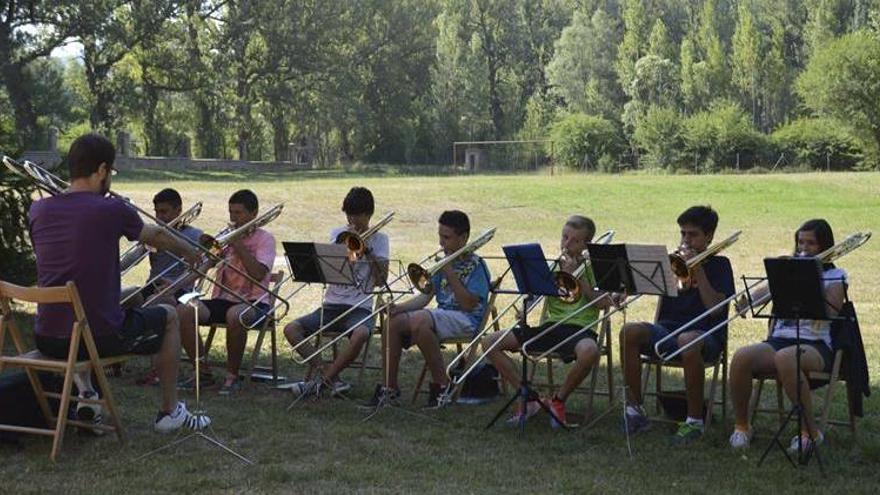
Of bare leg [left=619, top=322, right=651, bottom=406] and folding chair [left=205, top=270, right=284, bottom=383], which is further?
folding chair [left=205, top=270, right=284, bottom=383]

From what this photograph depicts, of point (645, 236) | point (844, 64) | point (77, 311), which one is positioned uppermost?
point (844, 64)

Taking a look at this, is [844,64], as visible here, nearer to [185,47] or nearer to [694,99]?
[694,99]

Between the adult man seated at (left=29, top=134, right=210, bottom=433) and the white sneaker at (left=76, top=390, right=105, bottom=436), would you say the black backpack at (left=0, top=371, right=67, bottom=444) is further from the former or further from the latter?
the adult man seated at (left=29, top=134, right=210, bottom=433)

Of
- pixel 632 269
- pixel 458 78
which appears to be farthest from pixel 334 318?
pixel 458 78

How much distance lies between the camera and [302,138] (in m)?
70.1

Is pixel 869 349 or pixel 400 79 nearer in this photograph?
pixel 869 349

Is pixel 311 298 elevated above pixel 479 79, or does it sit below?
below

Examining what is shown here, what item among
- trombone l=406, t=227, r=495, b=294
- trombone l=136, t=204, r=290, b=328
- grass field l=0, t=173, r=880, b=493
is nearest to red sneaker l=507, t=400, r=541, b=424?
grass field l=0, t=173, r=880, b=493

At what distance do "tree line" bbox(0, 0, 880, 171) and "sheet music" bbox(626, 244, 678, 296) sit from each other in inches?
1616

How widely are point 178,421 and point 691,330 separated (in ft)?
10.2

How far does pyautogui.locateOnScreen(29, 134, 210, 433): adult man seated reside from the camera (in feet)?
20.1

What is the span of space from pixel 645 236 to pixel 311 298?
40.9 ft

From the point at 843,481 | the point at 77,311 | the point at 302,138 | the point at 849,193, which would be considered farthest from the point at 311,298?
the point at 302,138

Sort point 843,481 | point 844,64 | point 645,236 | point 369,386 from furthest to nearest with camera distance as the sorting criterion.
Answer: point 844,64
point 645,236
point 369,386
point 843,481
